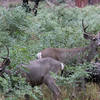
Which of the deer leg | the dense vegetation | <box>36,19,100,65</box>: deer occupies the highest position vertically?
the dense vegetation

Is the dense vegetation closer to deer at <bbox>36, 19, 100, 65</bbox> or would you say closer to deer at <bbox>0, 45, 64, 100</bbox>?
deer at <bbox>0, 45, 64, 100</bbox>

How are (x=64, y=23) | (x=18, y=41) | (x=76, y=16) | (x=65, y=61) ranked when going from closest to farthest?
1. (x=65, y=61)
2. (x=18, y=41)
3. (x=64, y=23)
4. (x=76, y=16)

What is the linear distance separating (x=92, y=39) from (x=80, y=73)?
10.9 ft

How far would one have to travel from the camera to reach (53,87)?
643 centimetres

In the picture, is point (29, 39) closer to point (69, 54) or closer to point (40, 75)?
point (69, 54)

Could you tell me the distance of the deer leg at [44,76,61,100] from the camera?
251 inches

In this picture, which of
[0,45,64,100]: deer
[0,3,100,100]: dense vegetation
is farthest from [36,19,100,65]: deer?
[0,45,64,100]: deer

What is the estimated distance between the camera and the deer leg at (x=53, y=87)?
6.37 m

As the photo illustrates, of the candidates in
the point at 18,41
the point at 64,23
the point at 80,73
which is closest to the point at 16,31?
the point at 18,41

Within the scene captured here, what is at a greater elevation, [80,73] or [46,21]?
[46,21]

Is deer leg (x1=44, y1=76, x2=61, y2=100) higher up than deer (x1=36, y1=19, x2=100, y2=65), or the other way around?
deer (x1=36, y1=19, x2=100, y2=65)

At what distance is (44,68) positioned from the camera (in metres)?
6.51

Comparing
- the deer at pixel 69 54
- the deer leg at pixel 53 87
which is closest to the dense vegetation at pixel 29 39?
the deer leg at pixel 53 87

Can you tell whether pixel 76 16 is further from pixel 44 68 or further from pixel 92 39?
pixel 44 68
